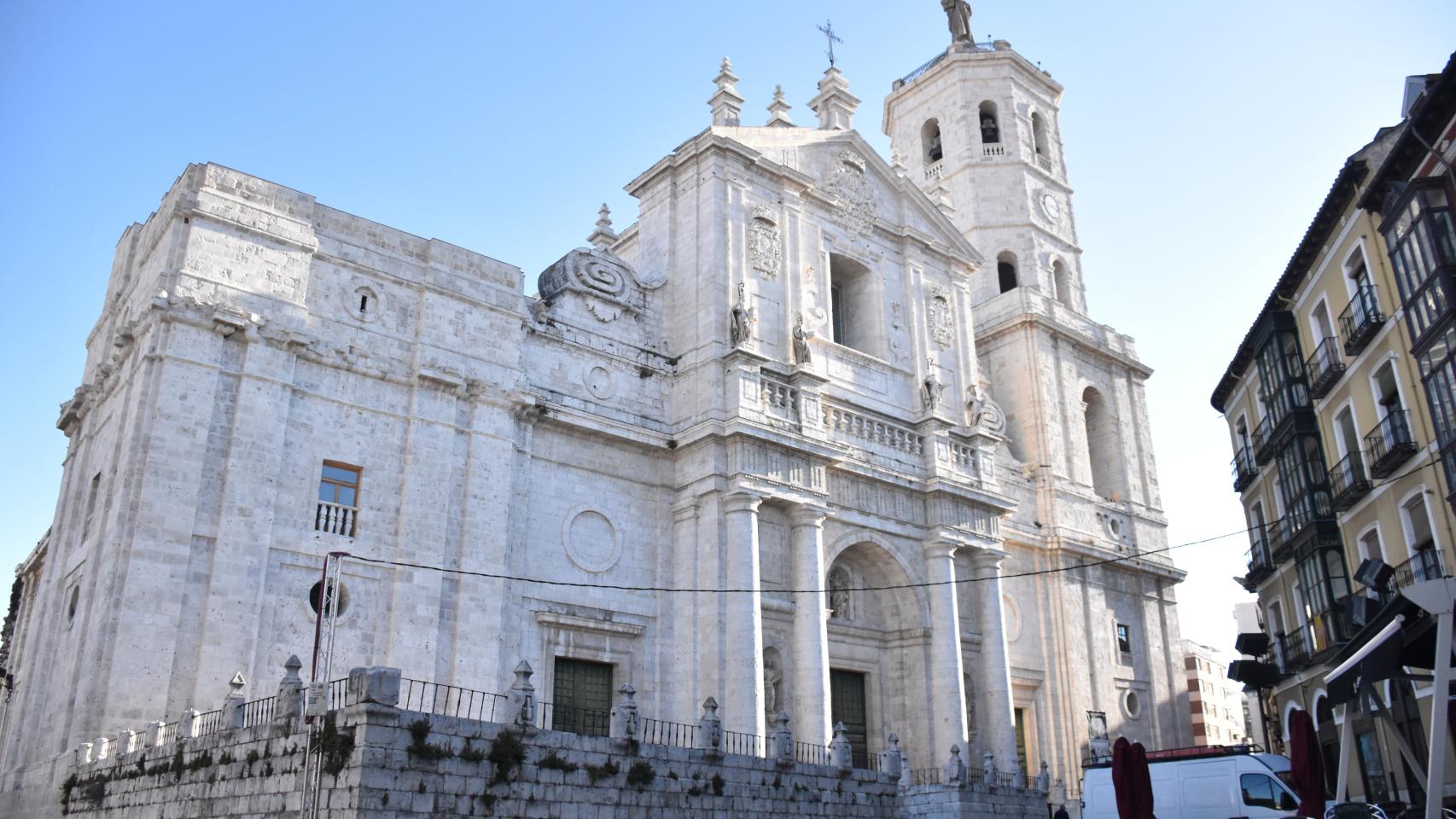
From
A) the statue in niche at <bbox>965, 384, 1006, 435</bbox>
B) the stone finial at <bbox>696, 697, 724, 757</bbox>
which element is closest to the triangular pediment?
the statue in niche at <bbox>965, 384, 1006, 435</bbox>

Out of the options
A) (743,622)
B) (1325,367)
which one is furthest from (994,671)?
(1325,367)

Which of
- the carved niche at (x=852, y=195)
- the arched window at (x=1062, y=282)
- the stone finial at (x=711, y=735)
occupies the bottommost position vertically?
the stone finial at (x=711, y=735)

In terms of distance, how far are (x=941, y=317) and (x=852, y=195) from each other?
13.2 feet

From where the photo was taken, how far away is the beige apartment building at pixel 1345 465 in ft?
63.0

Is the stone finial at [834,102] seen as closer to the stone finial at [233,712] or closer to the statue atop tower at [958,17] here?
the statue atop tower at [958,17]

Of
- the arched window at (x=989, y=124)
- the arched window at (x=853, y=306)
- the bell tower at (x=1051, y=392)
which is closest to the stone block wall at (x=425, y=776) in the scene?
the arched window at (x=853, y=306)

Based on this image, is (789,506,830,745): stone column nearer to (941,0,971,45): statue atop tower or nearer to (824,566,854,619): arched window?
(824,566,854,619): arched window

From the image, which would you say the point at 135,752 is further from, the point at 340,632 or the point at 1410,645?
the point at 1410,645

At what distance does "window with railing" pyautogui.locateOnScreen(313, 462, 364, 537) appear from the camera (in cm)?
2039

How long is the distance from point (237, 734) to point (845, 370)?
17.1 meters

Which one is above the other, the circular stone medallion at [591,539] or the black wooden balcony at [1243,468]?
the black wooden balcony at [1243,468]

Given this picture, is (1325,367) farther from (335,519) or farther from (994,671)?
(335,519)

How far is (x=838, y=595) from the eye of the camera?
1078 inches

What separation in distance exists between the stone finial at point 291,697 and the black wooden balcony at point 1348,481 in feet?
57.8
